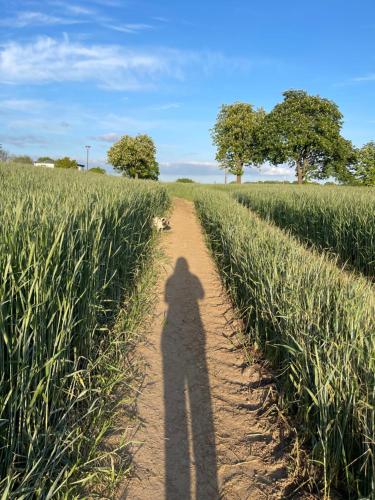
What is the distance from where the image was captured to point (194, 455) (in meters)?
2.49

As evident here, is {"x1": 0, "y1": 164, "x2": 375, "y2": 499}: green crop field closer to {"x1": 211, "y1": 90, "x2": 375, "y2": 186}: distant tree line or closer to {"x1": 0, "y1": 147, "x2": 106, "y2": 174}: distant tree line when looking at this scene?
{"x1": 0, "y1": 147, "x2": 106, "y2": 174}: distant tree line

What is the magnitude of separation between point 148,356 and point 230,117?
4948cm

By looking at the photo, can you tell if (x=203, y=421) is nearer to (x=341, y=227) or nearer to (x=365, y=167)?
(x=341, y=227)

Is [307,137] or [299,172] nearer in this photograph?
[307,137]

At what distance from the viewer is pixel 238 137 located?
162 ft

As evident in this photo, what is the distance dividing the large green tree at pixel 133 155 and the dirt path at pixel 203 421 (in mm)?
59078

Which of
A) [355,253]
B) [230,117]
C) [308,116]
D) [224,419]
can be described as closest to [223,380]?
[224,419]

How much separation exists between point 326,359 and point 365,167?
48627 mm

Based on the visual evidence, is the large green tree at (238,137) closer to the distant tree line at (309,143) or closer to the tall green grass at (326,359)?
the distant tree line at (309,143)

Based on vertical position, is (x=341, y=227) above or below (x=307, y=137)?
below

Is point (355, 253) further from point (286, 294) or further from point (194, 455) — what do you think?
point (194, 455)

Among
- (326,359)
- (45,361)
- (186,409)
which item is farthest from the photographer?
(186,409)

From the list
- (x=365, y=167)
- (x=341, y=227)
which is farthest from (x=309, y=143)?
(x=341, y=227)

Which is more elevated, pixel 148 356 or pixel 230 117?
pixel 230 117
